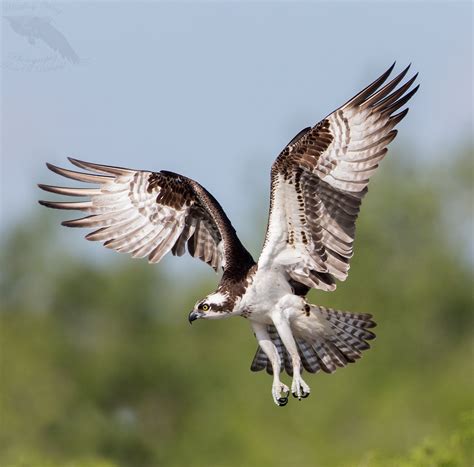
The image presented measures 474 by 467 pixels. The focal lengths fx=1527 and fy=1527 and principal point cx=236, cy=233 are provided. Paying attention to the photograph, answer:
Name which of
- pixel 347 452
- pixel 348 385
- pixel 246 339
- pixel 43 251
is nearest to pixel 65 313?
pixel 43 251

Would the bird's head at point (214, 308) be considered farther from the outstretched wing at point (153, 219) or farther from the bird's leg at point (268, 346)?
the outstretched wing at point (153, 219)

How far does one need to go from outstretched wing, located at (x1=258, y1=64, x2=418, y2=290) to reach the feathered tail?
0.88 m

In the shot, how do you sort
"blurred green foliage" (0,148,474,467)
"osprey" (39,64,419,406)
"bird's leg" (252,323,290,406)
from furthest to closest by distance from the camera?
"blurred green foliage" (0,148,474,467), "bird's leg" (252,323,290,406), "osprey" (39,64,419,406)

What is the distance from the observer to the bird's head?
15062 millimetres

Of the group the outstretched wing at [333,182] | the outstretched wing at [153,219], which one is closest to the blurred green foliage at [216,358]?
the outstretched wing at [153,219]

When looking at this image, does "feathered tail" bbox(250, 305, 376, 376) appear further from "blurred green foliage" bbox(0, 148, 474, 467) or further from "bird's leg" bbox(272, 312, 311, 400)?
"blurred green foliage" bbox(0, 148, 474, 467)

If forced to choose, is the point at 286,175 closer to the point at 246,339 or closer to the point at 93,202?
the point at 93,202

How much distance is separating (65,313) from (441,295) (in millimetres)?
12873

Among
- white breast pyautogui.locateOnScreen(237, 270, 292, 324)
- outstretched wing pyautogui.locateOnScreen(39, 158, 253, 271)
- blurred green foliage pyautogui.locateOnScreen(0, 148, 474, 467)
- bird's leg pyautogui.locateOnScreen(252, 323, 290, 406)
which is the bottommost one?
bird's leg pyautogui.locateOnScreen(252, 323, 290, 406)

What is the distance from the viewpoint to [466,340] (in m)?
44.4

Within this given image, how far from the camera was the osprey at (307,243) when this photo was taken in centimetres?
1476

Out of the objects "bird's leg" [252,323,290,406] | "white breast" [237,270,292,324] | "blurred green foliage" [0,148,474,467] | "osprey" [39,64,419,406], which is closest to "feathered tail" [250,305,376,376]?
"osprey" [39,64,419,406]

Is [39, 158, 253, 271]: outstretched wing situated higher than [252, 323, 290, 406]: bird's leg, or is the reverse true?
[39, 158, 253, 271]: outstretched wing

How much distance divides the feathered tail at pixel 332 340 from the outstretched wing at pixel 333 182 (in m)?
0.88
